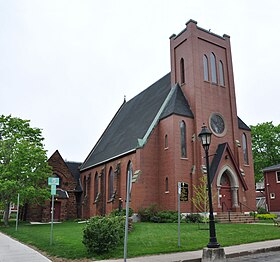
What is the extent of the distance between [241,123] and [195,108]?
291 inches

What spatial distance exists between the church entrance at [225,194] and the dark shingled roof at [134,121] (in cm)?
835

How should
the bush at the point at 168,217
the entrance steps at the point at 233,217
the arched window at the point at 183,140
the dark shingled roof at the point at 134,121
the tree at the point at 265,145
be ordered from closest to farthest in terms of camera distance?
the bush at the point at 168,217 → the entrance steps at the point at 233,217 → the arched window at the point at 183,140 → the dark shingled roof at the point at 134,121 → the tree at the point at 265,145

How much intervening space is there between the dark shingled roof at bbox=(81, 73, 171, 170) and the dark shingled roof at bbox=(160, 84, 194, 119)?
1.76 meters

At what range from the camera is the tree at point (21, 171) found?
1141 inches

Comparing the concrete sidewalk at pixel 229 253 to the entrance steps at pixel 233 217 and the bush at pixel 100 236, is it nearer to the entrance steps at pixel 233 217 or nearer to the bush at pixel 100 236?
the bush at pixel 100 236

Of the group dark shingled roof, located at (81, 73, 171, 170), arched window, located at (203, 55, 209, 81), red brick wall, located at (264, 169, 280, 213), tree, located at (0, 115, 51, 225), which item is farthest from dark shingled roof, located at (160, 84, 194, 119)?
red brick wall, located at (264, 169, 280, 213)

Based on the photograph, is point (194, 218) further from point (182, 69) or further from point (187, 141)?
point (182, 69)

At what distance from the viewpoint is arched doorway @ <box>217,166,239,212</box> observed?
2745 cm

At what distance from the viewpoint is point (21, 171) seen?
30281 millimetres

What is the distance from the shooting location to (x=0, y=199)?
2983 cm

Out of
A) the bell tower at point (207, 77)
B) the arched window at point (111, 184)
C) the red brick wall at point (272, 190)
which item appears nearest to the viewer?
the bell tower at point (207, 77)

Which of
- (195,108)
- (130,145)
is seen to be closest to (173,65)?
(195,108)

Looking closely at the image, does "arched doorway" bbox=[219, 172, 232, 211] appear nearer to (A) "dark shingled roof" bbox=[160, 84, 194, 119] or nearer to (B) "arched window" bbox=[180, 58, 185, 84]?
(A) "dark shingled roof" bbox=[160, 84, 194, 119]

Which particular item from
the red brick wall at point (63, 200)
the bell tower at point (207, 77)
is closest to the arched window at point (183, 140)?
the bell tower at point (207, 77)
